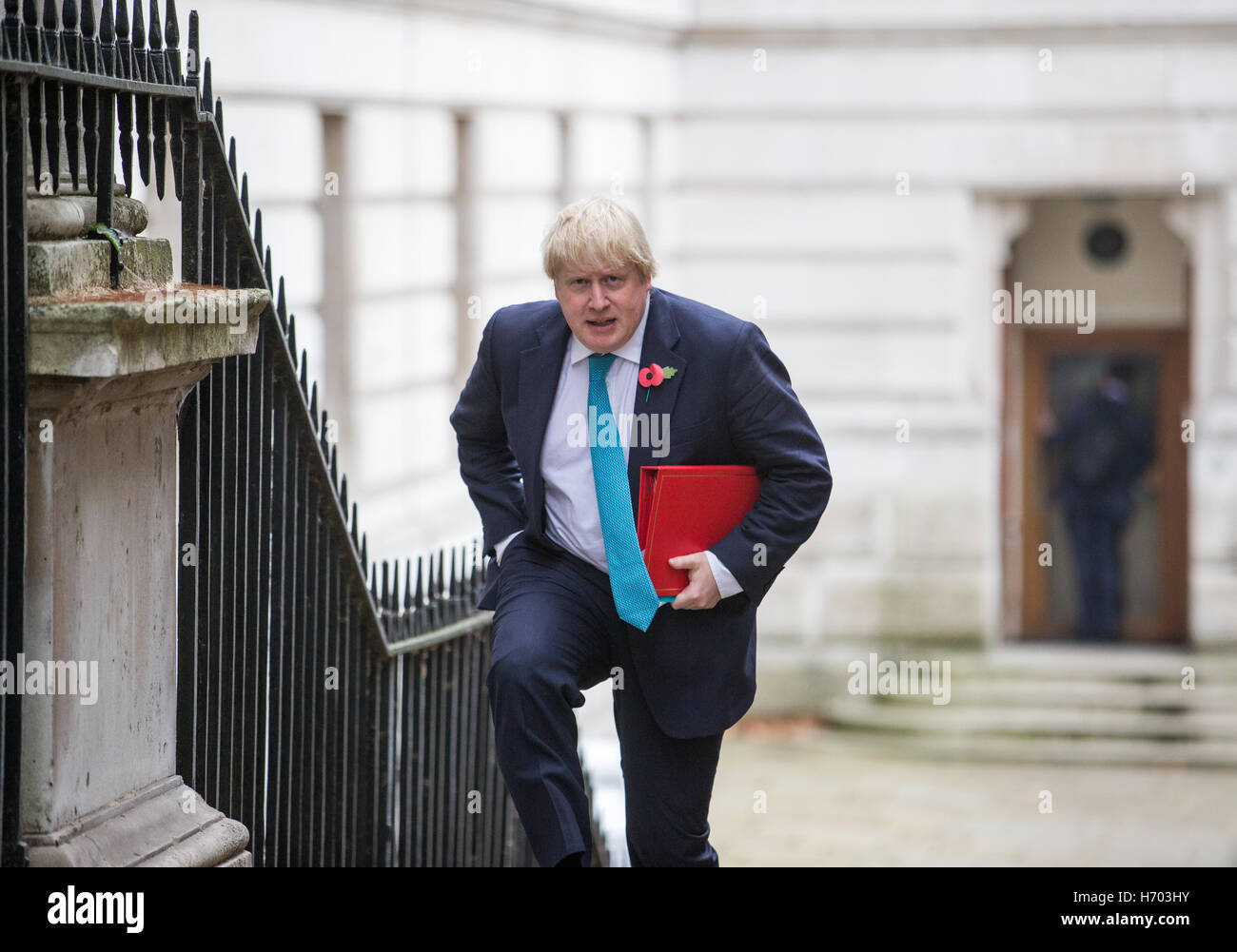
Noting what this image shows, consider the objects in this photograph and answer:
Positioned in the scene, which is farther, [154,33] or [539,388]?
[539,388]

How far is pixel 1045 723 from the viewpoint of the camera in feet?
47.6

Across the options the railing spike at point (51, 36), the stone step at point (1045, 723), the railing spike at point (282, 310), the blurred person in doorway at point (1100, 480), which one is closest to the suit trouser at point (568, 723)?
the railing spike at point (282, 310)

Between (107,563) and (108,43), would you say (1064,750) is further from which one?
(108,43)

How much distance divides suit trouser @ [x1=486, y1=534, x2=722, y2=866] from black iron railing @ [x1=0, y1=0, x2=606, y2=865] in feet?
2.14

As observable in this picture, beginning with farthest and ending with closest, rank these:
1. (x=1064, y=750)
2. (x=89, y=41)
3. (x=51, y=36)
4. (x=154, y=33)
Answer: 1. (x=1064, y=750)
2. (x=154, y=33)
3. (x=89, y=41)
4. (x=51, y=36)

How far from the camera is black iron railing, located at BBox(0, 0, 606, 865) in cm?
348

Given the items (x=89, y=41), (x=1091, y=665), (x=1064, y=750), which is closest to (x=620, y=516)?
(x=89, y=41)

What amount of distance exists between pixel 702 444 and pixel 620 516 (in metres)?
0.24

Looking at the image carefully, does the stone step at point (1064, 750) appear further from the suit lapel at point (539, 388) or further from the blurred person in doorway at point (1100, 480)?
the suit lapel at point (539, 388)

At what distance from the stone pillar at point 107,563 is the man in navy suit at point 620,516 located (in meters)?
0.68

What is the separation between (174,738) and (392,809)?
1.51 meters

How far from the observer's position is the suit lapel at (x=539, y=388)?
4.25 metres

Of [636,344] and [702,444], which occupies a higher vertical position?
[636,344]

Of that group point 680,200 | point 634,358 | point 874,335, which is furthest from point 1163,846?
point 634,358
